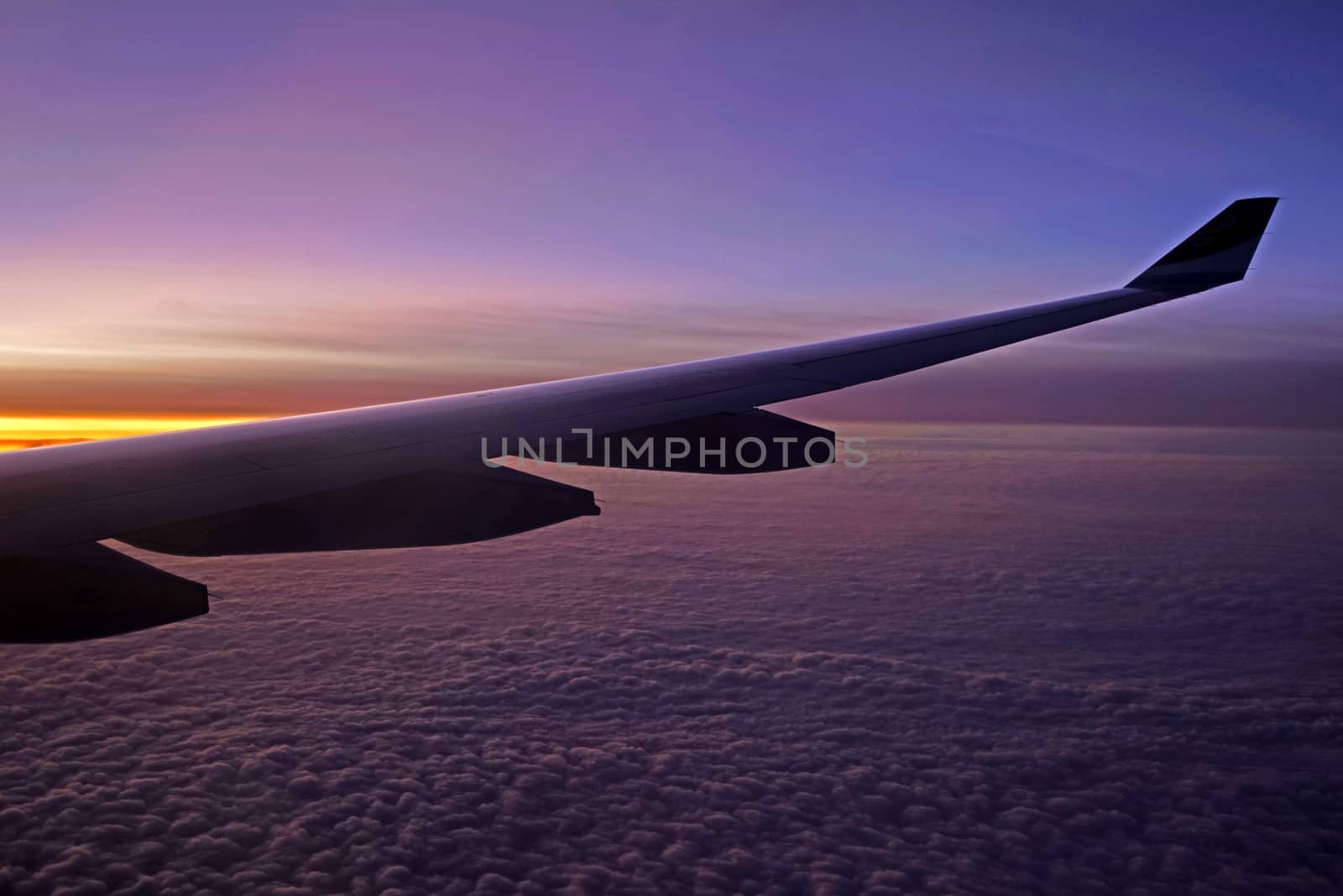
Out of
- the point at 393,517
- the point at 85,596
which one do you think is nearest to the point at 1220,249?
the point at 393,517

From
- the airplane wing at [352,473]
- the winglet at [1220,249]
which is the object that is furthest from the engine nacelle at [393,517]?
the winglet at [1220,249]

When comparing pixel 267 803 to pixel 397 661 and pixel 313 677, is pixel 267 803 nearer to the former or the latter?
pixel 313 677

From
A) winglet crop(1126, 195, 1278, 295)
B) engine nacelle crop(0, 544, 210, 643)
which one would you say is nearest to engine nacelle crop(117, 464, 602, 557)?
engine nacelle crop(0, 544, 210, 643)

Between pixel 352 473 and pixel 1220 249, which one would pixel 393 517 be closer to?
pixel 352 473

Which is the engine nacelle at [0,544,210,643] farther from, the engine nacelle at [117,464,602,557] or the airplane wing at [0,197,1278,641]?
the engine nacelle at [117,464,602,557]

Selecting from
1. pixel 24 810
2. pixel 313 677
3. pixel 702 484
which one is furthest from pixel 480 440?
pixel 702 484

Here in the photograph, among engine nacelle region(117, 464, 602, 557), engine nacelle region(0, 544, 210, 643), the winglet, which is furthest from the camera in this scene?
the winglet

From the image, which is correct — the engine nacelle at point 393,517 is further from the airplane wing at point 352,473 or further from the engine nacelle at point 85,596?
the engine nacelle at point 85,596
